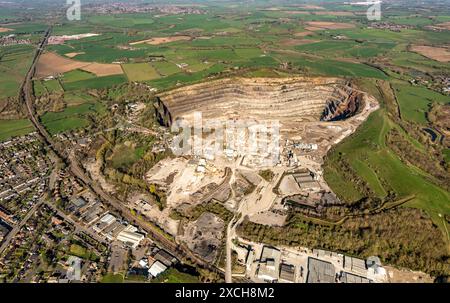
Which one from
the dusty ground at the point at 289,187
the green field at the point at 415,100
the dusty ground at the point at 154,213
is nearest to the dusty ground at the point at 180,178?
the dusty ground at the point at 154,213

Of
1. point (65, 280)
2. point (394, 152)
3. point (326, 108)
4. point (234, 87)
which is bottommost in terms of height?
Answer: point (65, 280)

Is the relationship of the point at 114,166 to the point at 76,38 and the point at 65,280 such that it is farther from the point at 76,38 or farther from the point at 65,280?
the point at 76,38

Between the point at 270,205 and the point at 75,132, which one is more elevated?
the point at 75,132

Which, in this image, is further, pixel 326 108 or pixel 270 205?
pixel 326 108

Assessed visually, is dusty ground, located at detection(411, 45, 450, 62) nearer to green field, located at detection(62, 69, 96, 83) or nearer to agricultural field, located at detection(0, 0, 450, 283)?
agricultural field, located at detection(0, 0, 450, 283)

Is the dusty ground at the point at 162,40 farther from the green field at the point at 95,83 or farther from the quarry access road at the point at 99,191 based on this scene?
the quarry access road at the point at 99,191

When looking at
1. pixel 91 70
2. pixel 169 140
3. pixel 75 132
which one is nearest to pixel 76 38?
pixel 91 70
